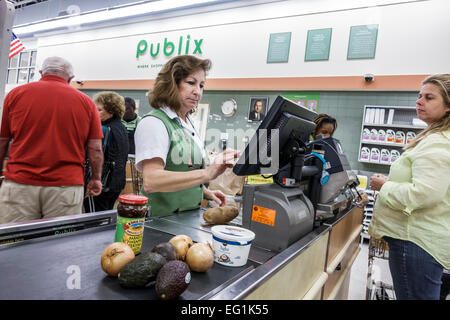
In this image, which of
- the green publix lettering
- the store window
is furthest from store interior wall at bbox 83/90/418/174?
the store window

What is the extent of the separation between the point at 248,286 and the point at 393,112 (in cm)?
567

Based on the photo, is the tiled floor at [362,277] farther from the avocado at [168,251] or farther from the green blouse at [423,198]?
the avocado at [168,251]

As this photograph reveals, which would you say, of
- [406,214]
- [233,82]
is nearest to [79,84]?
[233,82]

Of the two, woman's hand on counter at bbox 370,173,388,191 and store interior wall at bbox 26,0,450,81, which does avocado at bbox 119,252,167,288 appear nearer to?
A: woman's hand on counter at bbox 370,173,388,191

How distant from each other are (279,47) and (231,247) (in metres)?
6.51

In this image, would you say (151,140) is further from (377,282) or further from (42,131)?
(377,282)

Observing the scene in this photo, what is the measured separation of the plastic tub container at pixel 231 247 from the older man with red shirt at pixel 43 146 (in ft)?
4.97

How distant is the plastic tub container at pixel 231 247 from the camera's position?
Answer: 38.6 inches

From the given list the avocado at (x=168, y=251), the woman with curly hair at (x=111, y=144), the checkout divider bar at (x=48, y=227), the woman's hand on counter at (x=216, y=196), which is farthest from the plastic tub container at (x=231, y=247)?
the woman with curly hair at (x=111, y=144)

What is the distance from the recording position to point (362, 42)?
232 inches

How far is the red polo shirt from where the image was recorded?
6.48ft

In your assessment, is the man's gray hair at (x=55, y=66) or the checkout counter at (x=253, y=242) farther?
the man's gray hair at (x=55, y=66)

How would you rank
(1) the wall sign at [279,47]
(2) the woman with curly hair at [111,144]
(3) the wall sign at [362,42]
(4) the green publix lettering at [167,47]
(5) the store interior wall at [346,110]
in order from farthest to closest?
(4) the green publix lettering at [167,47], (1) the wall sign at [279,47], (3) the wall sign at [362,42], (5) the store interior wall at [346,110], (2) the woman with curly hair at [111,144]

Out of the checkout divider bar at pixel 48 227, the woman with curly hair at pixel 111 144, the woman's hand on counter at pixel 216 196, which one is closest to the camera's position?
the checkout divider bar at pixel 48 227
